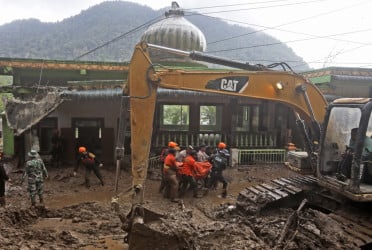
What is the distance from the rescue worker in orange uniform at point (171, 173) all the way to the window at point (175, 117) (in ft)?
17.7

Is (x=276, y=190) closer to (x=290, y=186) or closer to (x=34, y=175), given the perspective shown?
(x=290, y=186)

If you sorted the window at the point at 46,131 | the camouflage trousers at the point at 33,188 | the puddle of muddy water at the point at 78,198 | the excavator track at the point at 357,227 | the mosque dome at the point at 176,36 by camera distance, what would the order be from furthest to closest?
the mosque dome at the point at 176,36 → the window at the point at 46,131 → the puddle of muddy water at the point at 78,198 → the camouflage trousers at the point at 33,188 → the excavator track at the point at 357,227

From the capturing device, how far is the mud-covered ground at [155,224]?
19.8 ft

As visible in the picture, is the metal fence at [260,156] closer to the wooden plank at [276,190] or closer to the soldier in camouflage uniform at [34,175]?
the wooden plank at [276,190]

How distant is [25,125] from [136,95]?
7472mm

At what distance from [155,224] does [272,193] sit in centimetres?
297

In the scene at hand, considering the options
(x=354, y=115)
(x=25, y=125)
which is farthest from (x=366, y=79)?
(x=25, y=125)

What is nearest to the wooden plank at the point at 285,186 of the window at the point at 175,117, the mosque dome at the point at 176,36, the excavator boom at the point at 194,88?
the excavator boom at the point at 194,88

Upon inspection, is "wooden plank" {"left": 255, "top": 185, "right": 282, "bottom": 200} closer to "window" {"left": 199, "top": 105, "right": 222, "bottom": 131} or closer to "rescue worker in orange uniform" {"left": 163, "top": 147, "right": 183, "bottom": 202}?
"rescue worker in orange uniform" {"left": 163, "top": 147, "right": 183, "bottom": 202}

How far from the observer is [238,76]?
748 cm

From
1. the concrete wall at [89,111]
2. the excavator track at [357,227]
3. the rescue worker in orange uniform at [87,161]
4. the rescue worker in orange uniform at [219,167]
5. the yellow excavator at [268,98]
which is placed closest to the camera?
the excavator track at [357,227]

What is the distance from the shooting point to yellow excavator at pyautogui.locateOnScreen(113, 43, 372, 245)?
625 cm

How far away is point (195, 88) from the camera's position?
7.29 meters

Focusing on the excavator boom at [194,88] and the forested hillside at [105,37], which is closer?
the excavator boom at [194,88]
